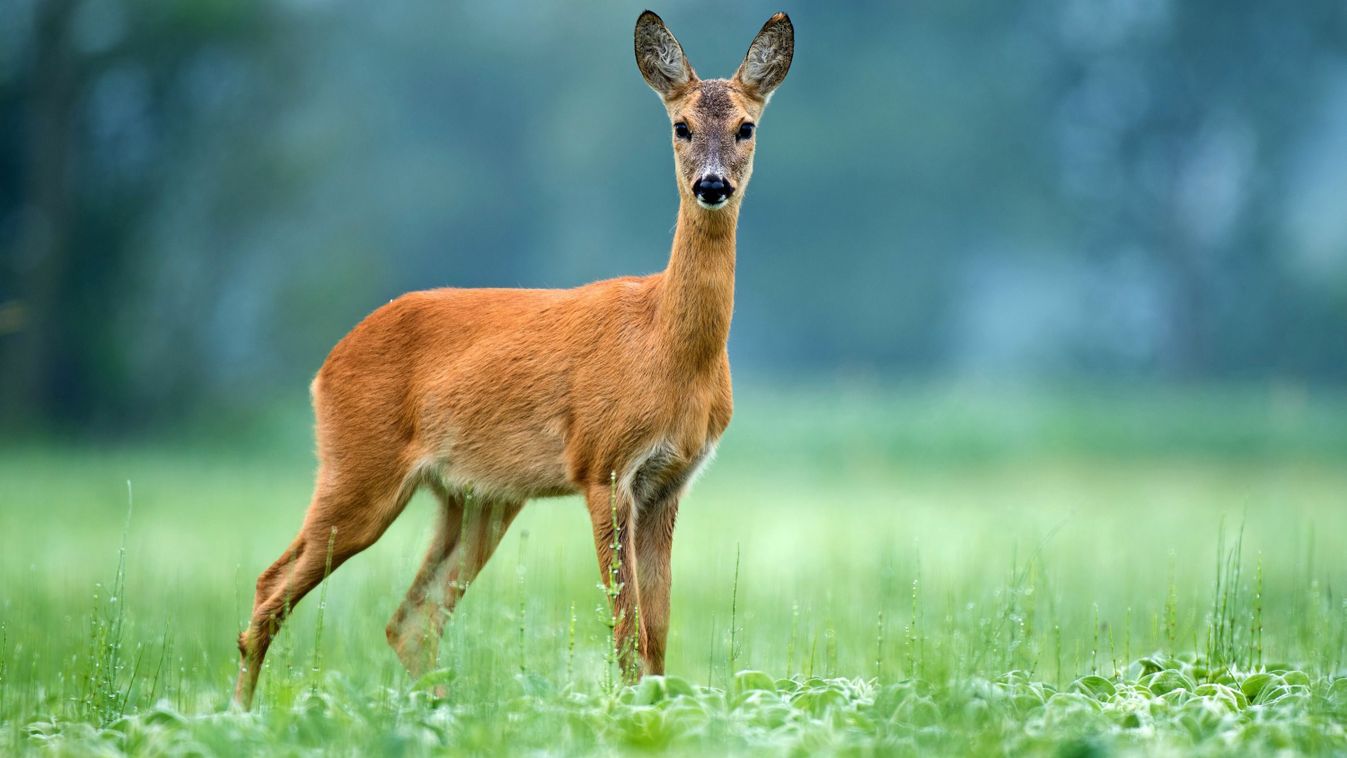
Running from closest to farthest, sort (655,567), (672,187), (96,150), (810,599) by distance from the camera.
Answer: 1. (655,567)
2. (810,599)
3. (96,150)
4. (672,187)

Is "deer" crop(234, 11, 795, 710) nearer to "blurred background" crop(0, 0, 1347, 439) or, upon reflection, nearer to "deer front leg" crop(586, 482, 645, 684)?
"deer front leg" crop(586, 482, 645, 684)

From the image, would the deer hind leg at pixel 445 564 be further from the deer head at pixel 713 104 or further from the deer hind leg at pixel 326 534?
the deer head at pixel 713 104

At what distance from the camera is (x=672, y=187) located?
1484 inches

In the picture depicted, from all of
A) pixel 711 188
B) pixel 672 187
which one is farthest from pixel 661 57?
pixel 672 187

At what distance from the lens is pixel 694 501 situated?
685 inches

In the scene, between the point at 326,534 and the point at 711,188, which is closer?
the point at 711,188

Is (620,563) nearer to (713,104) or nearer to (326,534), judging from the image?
(326,534)

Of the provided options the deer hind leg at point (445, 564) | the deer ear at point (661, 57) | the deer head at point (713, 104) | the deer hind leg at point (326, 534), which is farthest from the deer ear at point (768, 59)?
the deer hind leg at point (326, 534)

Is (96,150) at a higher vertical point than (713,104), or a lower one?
higher

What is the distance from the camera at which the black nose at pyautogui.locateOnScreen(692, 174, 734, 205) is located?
246 inches

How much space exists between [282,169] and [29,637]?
18.1 m

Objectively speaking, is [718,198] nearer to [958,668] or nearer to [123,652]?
[958,668]

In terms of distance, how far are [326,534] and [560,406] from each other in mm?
1194

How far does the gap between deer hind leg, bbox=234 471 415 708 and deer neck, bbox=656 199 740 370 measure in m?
1.47
